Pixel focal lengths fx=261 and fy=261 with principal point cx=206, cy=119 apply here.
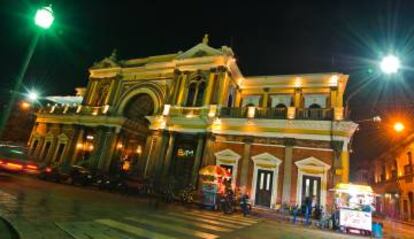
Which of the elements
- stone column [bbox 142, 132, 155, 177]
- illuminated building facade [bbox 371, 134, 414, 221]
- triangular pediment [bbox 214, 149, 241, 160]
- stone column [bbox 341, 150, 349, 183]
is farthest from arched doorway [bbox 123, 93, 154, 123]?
illuminated building facade [bbox 371, 134, 414, 221]

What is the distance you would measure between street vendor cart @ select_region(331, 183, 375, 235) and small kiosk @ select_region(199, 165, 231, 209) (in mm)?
6589

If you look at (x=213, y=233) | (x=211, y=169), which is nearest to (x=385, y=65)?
(x=213, y=233)

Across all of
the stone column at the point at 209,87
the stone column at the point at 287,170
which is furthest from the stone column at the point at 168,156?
the stone column at the point at 287,170

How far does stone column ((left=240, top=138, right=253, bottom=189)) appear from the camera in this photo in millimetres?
19406

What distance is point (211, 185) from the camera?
16.0 metres

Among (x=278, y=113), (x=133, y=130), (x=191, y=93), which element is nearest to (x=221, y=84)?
(x=191, y=93)

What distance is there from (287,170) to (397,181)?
20118 mm

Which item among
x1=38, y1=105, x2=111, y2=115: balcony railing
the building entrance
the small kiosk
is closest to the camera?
the small kiosk

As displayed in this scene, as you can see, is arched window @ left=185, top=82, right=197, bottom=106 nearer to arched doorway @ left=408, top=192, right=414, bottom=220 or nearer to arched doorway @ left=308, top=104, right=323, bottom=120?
arched doorway @ left=308, top=104, right=323, bottom=120

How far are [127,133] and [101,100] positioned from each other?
17.7ft

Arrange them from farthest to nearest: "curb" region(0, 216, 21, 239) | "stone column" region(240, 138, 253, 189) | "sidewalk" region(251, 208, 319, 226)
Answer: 1. "stone column" region(240, 138, 253, 189)
2. "sidewalk" region(251, 208, 319, 226)
3. "curb" region(0, 216, 21, 239)

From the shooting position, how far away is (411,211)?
2530 centimetres

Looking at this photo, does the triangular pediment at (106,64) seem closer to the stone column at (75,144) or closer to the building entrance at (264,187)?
the stone column at (75,144)

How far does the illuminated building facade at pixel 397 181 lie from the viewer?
26.2 metres
